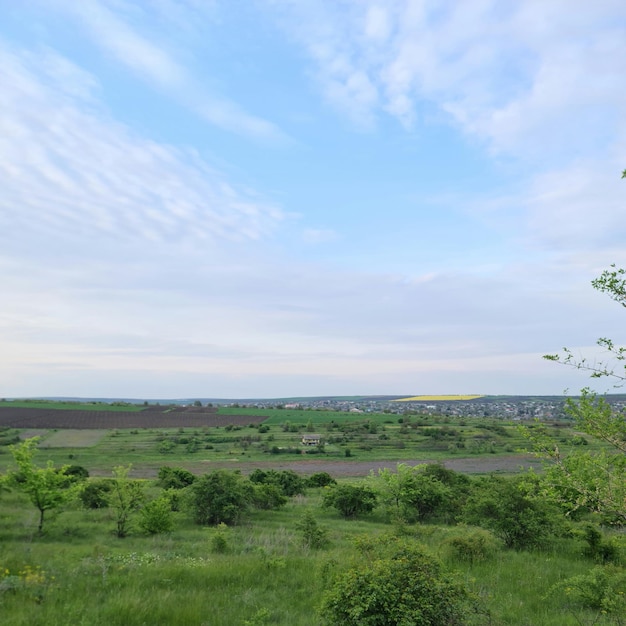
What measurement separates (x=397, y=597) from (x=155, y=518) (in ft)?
49.5

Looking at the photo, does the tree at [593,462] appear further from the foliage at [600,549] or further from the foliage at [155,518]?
the foliage at [155,518]

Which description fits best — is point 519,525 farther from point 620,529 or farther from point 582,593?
point 620,529

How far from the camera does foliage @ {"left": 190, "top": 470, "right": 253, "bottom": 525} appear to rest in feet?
71.9

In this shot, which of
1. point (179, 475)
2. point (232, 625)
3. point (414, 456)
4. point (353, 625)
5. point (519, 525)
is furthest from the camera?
point (414, 456)

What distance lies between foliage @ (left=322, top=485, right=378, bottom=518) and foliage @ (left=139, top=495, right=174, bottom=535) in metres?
10.2

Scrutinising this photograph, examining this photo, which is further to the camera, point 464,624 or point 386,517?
point 386,517

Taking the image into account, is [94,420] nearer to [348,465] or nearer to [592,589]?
[348,465]

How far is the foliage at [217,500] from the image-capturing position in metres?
21.9

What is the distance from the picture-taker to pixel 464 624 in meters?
6.65

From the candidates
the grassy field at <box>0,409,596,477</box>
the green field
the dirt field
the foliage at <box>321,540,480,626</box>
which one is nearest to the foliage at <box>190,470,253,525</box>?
the green field

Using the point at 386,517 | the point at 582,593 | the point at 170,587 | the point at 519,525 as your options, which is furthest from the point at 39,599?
the point at 386,517

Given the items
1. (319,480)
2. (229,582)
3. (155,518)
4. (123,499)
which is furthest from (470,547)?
(319,480)

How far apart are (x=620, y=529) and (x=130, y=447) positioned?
64.9 m

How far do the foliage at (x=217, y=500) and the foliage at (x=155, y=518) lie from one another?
3.46 metres
